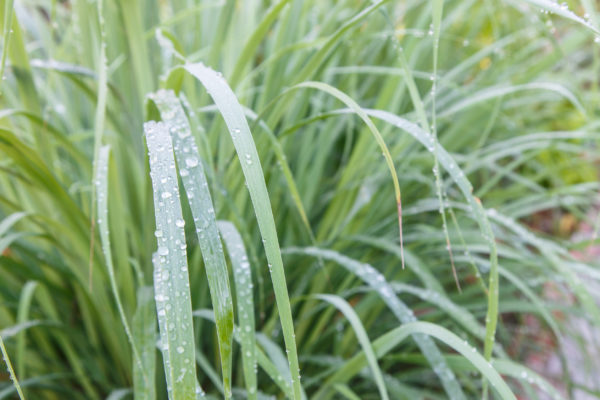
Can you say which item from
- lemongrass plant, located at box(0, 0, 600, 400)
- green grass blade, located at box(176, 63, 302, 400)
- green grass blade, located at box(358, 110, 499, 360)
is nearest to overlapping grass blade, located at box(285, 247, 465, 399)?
lemongrass plant, located at box(0, 0, 600, 400)

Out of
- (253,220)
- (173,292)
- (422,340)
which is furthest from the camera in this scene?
(253,220)

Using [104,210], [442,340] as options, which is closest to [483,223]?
[442,340]

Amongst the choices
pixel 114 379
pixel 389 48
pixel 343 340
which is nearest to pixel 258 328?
pixel 343 340

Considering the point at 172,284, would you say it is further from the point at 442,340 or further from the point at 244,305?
the point at 442,340

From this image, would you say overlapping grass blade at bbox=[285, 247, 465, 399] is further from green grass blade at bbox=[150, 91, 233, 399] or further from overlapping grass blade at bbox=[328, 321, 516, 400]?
green grass blade at bbox=[150, 91, 233, 399]

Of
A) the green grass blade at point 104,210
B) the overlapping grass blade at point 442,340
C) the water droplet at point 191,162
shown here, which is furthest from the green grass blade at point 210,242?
the overlapping grass blade at point 442,340

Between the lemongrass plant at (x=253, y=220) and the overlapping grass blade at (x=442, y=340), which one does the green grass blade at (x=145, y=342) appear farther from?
the overlapping grass blade at (x=442, y=340)
